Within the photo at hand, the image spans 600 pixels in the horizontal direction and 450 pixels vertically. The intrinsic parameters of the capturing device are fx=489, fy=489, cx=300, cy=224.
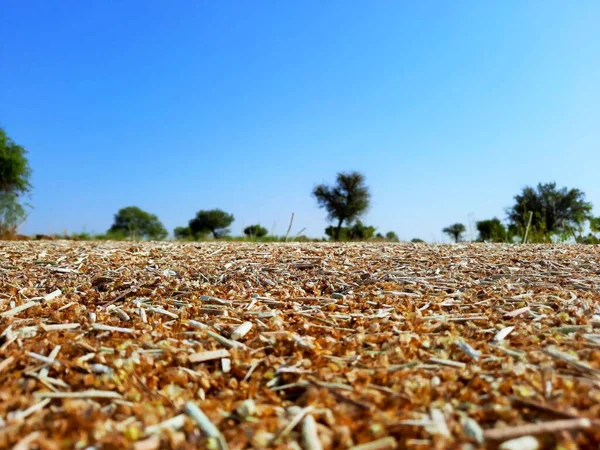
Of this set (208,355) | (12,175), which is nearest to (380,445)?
(208,355)

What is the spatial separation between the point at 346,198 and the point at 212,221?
1150 centimetres

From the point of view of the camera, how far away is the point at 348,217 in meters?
27.8

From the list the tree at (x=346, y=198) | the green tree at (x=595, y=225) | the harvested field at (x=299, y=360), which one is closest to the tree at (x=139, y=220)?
the tree at (x=346, y=198)

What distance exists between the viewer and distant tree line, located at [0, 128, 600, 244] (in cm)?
1084

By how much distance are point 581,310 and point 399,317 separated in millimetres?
997

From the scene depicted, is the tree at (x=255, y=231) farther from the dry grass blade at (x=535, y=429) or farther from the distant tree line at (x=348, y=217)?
the dry grass blade at (x=535, y=429)

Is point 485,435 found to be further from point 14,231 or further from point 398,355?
point 14,231

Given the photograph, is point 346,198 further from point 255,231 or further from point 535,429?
point 535,429

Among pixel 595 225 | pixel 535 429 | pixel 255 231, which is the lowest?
pixel 535 429

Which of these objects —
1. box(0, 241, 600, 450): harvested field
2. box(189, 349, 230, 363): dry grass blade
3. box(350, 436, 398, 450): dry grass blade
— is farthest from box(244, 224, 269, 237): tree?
box(350, 436, 398, 450): dry grass blade

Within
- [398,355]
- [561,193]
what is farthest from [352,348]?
[561,193]

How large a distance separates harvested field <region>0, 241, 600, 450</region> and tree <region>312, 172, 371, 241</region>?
24.0 m

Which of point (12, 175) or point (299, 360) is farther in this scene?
point (12, 175)

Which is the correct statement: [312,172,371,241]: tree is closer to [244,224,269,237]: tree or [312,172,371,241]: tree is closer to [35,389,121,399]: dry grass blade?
[244,224,269,237]: tree
